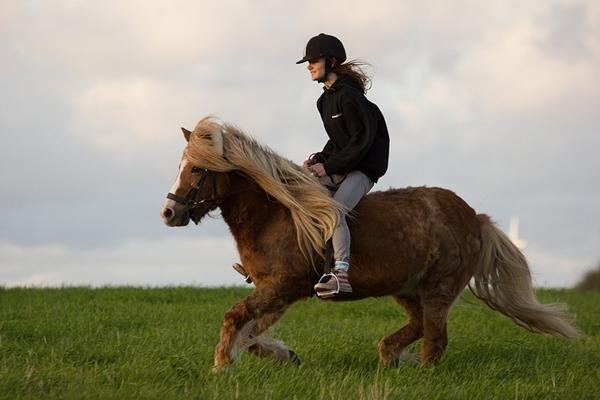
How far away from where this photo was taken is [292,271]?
7965 mm

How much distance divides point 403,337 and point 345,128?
2.12 metres

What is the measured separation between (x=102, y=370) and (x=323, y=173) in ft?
8.51

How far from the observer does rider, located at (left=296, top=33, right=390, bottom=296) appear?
326 inches

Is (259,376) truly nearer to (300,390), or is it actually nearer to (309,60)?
(300,390)

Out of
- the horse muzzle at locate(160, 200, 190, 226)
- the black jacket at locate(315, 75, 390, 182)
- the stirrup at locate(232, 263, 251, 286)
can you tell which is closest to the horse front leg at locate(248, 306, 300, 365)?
the stirrup at locate(232, 263, 251, 286)

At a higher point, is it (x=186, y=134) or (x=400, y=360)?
(x=186, y=134)

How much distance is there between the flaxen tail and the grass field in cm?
36

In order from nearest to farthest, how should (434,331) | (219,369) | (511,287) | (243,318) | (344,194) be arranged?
(219,369)
(243,318)
(344,194)
(434,331)
(511,287)

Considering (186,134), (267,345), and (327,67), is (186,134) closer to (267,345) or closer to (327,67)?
(327,67)

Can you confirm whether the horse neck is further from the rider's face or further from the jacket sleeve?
the rider's face

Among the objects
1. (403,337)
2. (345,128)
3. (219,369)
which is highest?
(345,128)

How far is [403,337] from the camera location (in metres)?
8.99

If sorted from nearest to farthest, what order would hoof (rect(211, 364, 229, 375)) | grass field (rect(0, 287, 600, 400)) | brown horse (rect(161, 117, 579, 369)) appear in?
grass field (rect(0, 287, 600, 400)) < hoof (rect(211, 364, 229, 375)) < brown horse (rect(161, 117, 579, 369))

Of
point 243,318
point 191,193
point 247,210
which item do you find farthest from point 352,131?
point 243,318
